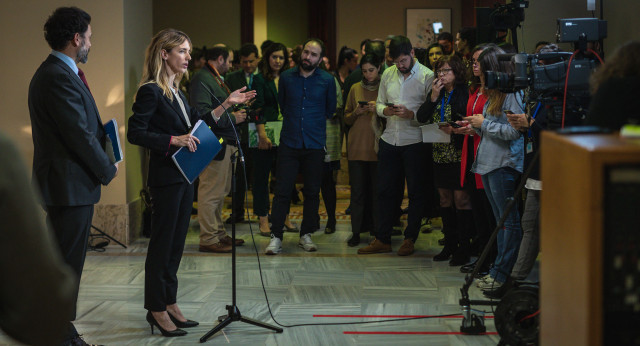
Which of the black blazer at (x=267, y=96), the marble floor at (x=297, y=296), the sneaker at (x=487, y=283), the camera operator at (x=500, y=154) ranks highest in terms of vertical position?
the black blazer at (x=267, y=96)

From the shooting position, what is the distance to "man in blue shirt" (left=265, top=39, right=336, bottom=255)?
570 cm

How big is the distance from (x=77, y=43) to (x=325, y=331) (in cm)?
178

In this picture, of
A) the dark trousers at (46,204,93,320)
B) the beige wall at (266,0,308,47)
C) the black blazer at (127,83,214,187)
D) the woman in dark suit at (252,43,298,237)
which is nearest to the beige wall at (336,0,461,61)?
the beige wall at (266,0,308,47)

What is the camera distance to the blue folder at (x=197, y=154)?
3.58 meters

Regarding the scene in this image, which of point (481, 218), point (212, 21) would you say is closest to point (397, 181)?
point (481, 218)

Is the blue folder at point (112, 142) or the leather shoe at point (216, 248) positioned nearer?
the blue folder at point (112, 142)

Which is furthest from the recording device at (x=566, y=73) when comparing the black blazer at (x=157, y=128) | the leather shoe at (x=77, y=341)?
the leather shoe at (x=77, y=341)

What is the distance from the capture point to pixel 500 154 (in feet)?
14.4

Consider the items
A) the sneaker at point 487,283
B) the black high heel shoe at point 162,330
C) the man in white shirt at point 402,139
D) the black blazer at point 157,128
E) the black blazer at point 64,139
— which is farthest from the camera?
the man in white shirt at point 402,139

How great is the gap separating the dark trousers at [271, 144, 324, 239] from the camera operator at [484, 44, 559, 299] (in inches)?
76.0

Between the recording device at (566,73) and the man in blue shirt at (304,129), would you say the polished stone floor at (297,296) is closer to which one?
the man in blue shirt at (304,129)

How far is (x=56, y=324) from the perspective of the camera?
108 centimetres

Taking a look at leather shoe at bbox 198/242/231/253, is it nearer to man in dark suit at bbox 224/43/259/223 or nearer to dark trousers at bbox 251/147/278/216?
dark trousers at bbox 251/147/278/216

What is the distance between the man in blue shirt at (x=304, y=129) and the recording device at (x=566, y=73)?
233 cm
